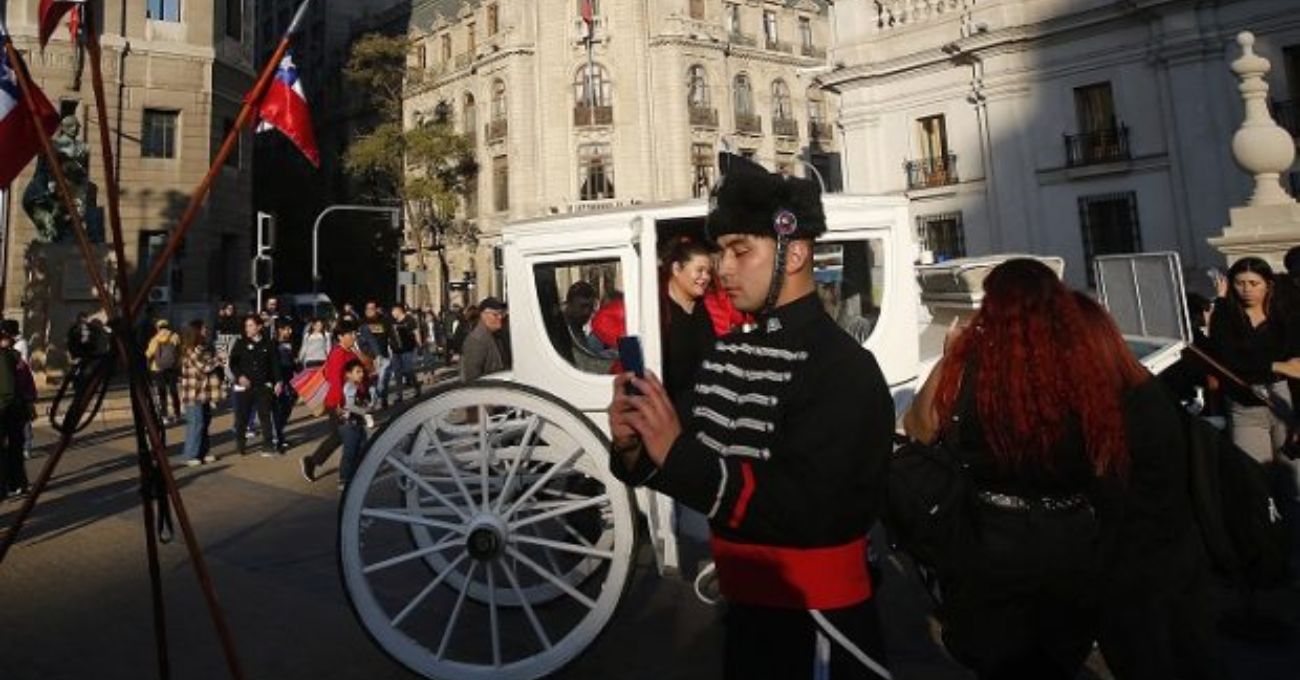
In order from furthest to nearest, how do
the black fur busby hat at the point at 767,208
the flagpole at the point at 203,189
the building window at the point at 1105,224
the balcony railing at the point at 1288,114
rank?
the building window at the point at 1105,224, the balcony railing at the point at 1288,114, the flagpole at the point at 203,189, the black fur busby hat at the point at 767,208

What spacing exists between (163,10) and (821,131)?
115 feet

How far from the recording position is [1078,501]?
8.00 feet

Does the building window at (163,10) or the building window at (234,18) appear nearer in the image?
the building window at (163,10)

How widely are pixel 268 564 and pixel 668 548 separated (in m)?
3.31

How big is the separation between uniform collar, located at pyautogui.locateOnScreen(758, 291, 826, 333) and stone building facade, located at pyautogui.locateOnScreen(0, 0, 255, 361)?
90.5 feet

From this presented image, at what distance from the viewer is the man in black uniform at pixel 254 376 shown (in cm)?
1105

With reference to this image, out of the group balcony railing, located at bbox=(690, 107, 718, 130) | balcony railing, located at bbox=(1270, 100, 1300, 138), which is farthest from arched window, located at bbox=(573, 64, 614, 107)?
balcony railing, located at bbox=(1270, 100, 1300, 138)

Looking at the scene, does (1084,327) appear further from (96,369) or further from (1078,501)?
(96,369)

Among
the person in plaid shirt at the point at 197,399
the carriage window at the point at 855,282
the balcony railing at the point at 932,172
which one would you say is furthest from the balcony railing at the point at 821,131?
the carriage window at the point at 855,282

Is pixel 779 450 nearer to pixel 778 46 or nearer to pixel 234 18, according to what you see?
pixel 234 18

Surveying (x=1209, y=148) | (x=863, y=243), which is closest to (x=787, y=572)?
(x=863, y=243)

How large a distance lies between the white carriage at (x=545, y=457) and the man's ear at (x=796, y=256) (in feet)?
6.05

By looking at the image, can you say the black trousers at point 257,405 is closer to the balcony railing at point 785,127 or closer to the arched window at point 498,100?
the arched window at point 498,100

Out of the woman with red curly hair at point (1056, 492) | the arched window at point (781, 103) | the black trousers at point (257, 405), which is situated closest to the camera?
the woman with red curly hair at point (1056, 492)
